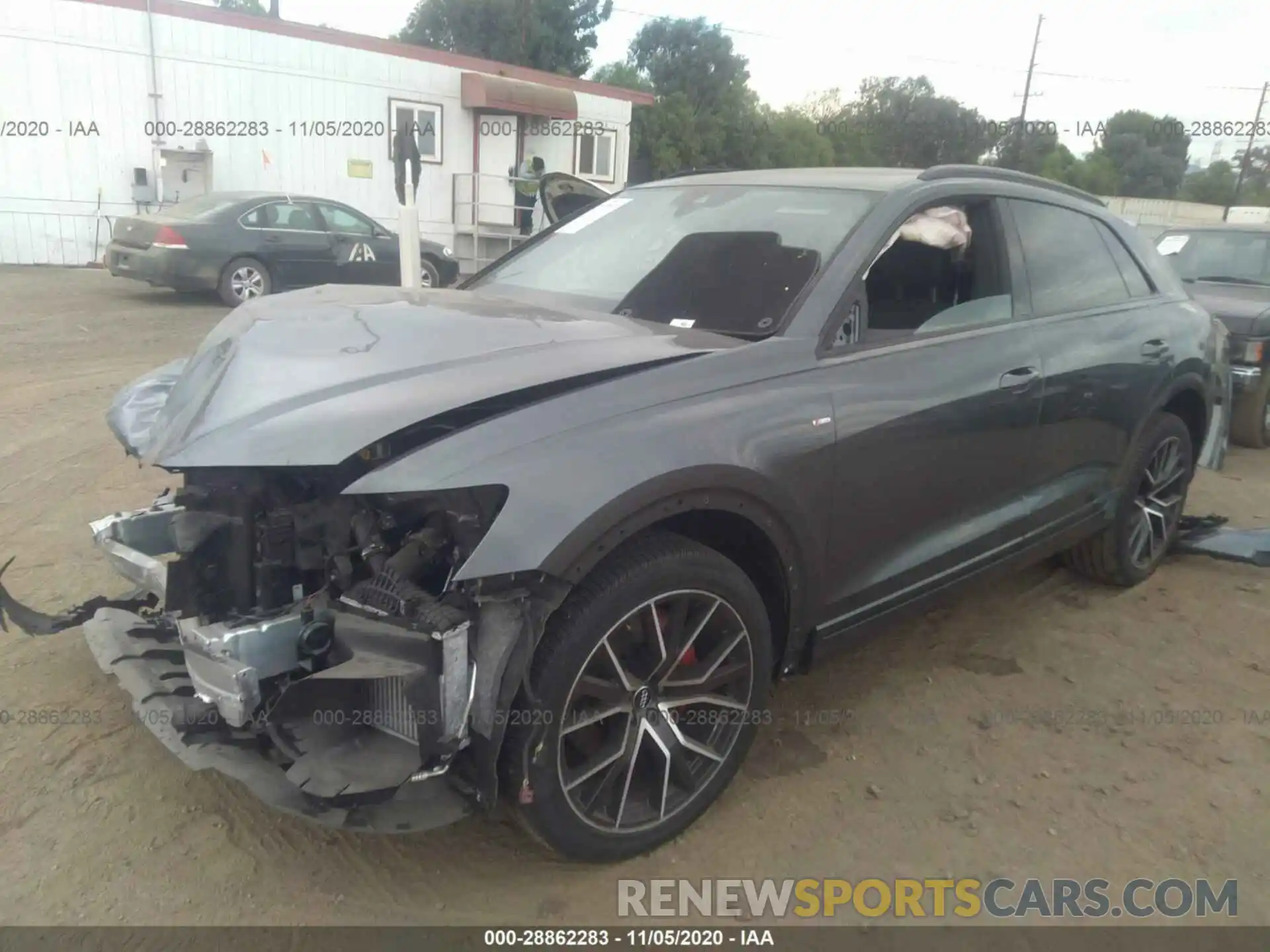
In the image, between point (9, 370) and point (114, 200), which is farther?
point (114, 200)

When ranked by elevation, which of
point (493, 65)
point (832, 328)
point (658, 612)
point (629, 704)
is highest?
point (493, 65)

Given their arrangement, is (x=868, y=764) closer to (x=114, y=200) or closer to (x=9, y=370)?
(x=9, y=370)

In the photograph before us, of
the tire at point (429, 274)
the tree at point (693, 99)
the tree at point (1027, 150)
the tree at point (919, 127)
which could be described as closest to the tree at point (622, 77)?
the tree at point (693, 99)

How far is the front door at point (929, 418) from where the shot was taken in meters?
2.97

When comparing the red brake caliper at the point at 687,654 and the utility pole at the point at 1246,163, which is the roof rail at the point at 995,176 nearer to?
the red brake caliper at the point at 687,654

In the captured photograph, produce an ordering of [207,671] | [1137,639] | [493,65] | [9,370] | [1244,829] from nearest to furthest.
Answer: [207,671] < [1244,829] < [1137,639] < [9,370] < [493,65]

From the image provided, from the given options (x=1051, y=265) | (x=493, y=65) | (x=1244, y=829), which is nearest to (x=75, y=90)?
(x=493, y=65)

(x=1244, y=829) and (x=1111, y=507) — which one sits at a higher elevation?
(x=1111, y=507)

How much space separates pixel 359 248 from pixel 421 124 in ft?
23.3

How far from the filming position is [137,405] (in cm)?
312

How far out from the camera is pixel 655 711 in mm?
2594

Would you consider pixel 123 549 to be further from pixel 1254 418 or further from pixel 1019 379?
pixel 1254 418

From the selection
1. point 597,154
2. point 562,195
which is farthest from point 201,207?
point 597,154

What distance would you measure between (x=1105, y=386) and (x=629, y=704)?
2.60 meters
